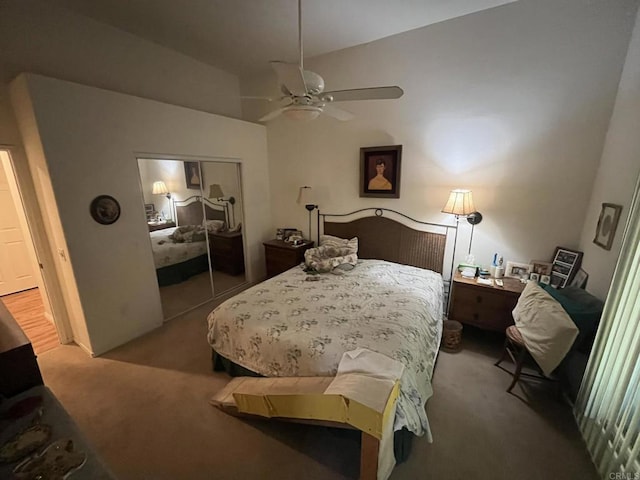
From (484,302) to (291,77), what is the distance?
273 centimetres

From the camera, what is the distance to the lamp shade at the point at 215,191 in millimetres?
3691

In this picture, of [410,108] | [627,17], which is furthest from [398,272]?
[627,17]

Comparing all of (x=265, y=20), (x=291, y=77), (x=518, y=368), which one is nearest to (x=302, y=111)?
(x=291, y=77)

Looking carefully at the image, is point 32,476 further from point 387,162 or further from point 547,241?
point 547,241

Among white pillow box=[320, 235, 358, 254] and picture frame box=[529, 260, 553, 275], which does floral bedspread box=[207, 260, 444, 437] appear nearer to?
white pillow box=[320, 235, 358, 254]

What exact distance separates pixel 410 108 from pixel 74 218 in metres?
3.73

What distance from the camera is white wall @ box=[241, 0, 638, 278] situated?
7.51ft

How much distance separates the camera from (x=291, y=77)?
1640 mm

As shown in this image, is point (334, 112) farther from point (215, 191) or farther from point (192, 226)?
point (192, 226)

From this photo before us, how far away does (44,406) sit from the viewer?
1.44m

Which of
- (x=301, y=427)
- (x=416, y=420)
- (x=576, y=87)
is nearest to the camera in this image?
(x=416, y=420)

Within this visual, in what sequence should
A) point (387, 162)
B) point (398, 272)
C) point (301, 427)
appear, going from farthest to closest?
point (387, 162) < point (398, 272) < point (301, 427)

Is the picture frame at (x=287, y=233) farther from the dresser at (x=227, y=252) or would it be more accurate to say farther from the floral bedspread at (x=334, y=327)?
the floral bedspread at (x=334, y=327)

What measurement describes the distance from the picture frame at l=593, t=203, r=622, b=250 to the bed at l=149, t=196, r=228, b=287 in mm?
4169
